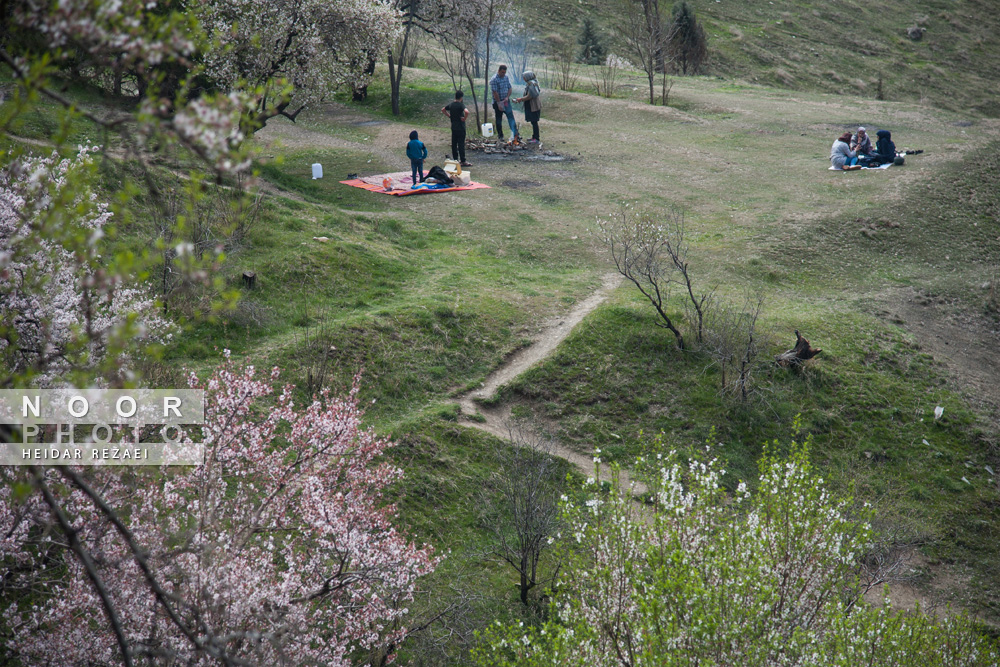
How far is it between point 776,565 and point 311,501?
432 cm

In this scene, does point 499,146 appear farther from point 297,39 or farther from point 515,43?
point 515,43

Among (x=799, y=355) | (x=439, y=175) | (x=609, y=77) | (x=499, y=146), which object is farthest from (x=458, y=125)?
(x=609, y=77)

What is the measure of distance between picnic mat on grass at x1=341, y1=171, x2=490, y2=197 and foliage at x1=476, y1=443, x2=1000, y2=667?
41.8 feet

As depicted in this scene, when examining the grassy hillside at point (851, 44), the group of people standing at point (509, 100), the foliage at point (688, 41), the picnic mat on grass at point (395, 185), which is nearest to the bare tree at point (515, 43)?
the grassy hillside at point (851, 44)

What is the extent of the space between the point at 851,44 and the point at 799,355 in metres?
41.4

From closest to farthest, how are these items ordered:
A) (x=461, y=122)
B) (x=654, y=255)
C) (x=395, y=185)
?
(x=654, y=255) → (x=395, y=185) → (x=461, y=122)

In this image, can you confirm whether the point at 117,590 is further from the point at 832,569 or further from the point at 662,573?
the point at 832,569

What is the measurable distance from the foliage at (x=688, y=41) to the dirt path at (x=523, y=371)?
28.6m

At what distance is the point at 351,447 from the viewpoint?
8320mm

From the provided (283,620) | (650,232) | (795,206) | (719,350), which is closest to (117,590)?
(283,620)

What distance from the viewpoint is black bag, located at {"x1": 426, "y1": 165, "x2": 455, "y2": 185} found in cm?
1850

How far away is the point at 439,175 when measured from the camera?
18500 mm

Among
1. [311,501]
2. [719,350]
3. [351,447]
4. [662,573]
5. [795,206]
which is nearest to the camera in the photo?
[662,573]

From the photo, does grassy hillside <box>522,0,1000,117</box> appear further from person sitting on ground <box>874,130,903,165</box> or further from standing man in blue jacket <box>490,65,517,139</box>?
standing man in blue jacket <box>490,65,517,139</box>
